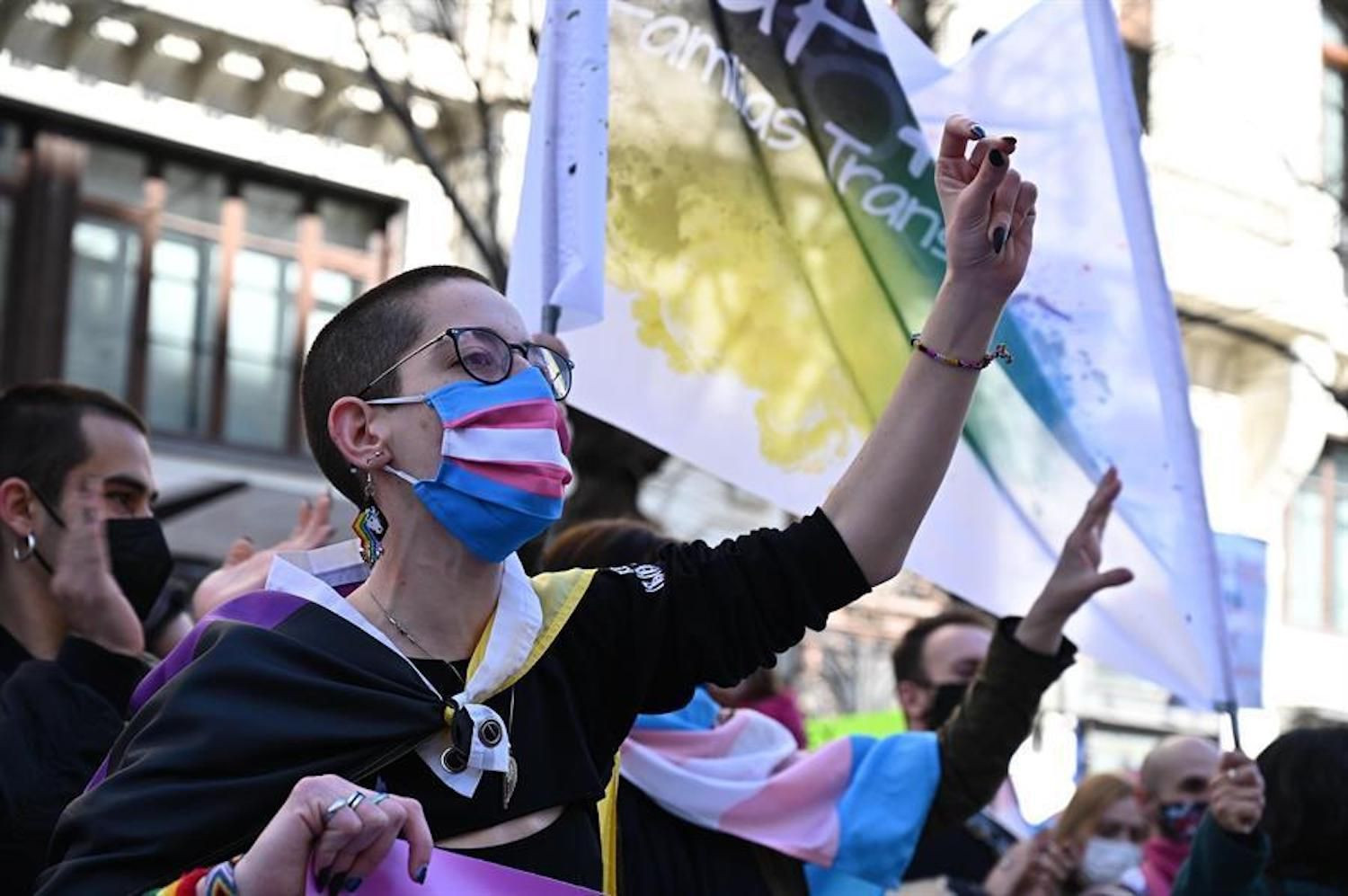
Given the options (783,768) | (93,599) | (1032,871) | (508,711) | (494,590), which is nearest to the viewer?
(508,711)

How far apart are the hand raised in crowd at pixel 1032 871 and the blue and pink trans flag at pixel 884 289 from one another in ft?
4.86

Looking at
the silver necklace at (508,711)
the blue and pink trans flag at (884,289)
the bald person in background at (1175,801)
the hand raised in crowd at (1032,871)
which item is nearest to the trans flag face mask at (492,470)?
the silver necklace at (508,711)

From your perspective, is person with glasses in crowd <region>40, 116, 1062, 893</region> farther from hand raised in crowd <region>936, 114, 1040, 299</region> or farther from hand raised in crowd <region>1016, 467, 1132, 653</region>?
hand raised in crowd <region>1016, 467, 1132, 653</region>

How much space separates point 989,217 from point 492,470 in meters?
0.67

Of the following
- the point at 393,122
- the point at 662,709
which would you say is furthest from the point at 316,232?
the point at 662,709

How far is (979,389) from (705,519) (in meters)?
11.9

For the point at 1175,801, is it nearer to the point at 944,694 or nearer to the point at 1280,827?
the point at 944,694

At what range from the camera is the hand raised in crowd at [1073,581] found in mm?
3139

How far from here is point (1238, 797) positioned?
11.0 feet

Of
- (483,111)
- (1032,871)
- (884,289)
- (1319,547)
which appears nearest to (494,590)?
(884,289)

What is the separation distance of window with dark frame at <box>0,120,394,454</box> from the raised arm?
10694 mm

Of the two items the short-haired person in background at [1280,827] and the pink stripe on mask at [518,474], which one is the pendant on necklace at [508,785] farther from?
the short-haired person in background at [1280,827]

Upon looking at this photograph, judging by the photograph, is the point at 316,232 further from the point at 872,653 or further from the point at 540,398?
the point at 540,398

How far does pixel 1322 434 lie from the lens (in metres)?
17.8
